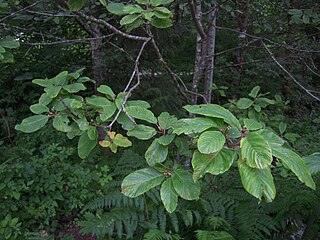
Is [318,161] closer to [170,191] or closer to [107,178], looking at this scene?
[170,191]

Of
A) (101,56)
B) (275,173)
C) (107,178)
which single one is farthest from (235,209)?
(101,56)

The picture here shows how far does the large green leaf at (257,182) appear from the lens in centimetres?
70

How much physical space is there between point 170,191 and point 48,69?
140 inches

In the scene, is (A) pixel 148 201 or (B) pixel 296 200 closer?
(B) pixel 296 200

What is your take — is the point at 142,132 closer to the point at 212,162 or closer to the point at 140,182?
the point at 140,182

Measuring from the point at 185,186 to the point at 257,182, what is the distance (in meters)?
0.21

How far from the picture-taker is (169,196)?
831 mm

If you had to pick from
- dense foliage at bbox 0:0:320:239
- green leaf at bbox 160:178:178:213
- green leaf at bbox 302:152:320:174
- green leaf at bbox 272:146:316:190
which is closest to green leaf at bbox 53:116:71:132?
dense foliage at bbox 0:0:320:239

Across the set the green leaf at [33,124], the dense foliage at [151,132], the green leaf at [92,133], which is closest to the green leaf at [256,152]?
the dense foliage at [151,132]

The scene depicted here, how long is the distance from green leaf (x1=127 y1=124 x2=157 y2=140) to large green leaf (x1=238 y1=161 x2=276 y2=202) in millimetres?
324

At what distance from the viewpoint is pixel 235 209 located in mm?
2443

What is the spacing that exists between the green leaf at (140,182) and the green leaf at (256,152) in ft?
0.84

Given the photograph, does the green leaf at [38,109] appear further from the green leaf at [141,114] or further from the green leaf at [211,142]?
the green leaf at [211,142]

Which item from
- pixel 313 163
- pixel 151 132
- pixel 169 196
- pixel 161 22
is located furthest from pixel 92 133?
pixel 313 163
